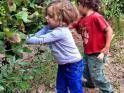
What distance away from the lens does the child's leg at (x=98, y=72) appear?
424 cm

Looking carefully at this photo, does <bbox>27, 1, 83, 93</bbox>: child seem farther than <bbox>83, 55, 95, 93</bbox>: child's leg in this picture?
No

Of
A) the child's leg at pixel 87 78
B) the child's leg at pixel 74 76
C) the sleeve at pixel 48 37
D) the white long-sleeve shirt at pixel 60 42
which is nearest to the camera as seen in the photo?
the sleeve at pixel 48 37

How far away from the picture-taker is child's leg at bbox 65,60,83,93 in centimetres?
373

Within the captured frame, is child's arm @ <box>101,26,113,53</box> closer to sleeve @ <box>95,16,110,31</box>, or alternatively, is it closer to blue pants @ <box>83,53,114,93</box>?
sleeve @ <box>95,16,110,31</box>

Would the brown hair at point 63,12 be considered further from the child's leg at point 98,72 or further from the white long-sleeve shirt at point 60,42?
the child's leg at point 98,72

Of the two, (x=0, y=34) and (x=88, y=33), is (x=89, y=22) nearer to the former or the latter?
(x=88, y=33)

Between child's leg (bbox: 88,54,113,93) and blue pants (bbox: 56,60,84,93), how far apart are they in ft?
1.38

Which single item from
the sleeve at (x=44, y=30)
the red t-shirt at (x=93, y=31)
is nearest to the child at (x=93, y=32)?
the red t-shirt at (x=93, y=31)

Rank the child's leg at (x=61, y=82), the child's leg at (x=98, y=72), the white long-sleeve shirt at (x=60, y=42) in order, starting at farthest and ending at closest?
the child's leg at (x=98, y=72)
the child's leg at (x=61, y=82)
the white long-sleeve shirt at (x=60, y=42)

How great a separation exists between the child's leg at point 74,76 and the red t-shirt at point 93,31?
455 millimetres

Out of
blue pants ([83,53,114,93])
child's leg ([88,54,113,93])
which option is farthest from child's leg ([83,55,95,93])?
child's leg ([88,54,113,93])

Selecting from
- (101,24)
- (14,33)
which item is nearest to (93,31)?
(101,24)

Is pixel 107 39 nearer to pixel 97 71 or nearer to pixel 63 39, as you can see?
pixel 97 71

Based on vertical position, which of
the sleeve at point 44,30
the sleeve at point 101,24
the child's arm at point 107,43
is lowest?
the child's arm at point 107,43
